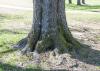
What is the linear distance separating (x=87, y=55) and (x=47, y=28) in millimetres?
1426

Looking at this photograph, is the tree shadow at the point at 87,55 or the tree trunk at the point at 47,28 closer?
the tree shadow at the point at 87,55

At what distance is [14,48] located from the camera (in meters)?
10.0

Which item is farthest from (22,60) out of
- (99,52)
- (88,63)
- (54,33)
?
(99,52)

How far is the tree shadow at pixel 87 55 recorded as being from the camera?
8719 millimetres

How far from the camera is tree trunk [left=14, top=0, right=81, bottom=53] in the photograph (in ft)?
29.2

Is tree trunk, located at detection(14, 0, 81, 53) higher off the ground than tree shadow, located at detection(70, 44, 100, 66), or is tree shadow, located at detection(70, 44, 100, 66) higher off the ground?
tree trunk, located at detection(14, 0, 81, 53)

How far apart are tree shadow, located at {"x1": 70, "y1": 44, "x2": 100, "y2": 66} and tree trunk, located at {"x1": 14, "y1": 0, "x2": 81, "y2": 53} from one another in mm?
363

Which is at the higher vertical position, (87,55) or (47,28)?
(47,28)

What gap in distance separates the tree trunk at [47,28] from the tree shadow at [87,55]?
363mm

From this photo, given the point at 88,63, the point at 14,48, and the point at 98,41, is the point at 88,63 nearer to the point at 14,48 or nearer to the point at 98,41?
the point at 14,48

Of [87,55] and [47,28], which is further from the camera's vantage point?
[87,55]

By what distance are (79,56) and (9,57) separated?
1.98 m

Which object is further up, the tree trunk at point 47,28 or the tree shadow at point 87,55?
the tree trunk at point 47,28

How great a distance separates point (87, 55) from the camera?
9320 mm
